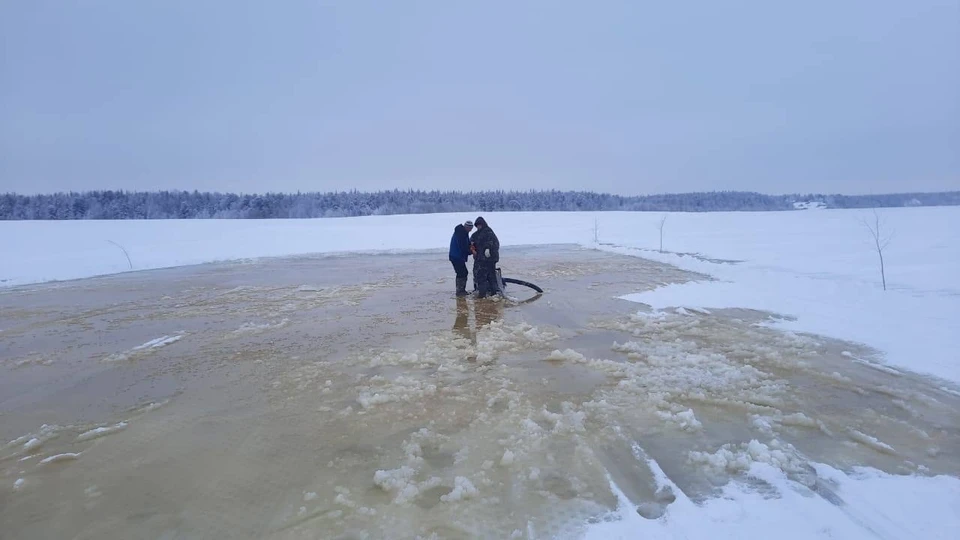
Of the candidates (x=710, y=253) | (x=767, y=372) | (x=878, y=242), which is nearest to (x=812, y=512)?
(x=767, y=372)

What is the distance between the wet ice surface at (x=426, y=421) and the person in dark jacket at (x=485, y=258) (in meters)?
2.10

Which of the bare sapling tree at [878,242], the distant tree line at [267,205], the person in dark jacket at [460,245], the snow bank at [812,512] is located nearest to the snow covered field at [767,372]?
the snow bank at [812,512]

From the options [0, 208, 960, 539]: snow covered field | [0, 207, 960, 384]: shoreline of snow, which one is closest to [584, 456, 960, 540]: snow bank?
[0, 208, 960, 539]: snow covered field

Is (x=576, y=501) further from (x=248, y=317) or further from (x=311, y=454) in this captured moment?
(x=248, y=317)

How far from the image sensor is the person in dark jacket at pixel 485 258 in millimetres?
9992

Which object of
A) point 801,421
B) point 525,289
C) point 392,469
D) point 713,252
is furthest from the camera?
point 713,252

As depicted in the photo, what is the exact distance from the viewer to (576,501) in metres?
3.09

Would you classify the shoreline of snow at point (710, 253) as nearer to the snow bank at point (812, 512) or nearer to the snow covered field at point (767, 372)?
the snow covered field at point (767, 372)

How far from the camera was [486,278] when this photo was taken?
10523 millimetres

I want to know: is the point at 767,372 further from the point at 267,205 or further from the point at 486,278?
the point at 267,205

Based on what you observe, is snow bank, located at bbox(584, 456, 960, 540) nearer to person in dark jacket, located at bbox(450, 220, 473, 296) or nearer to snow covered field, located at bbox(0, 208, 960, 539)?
snow covered field, located at bbox(0, 208, 960, 539)

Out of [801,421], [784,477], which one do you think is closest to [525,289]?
[801,421]

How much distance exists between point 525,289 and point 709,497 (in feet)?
28.9

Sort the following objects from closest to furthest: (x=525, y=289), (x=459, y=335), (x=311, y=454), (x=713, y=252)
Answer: (x=311, y=454)
(x=459, y=335)
(x=525, y=289)
(x=713, y=252)
